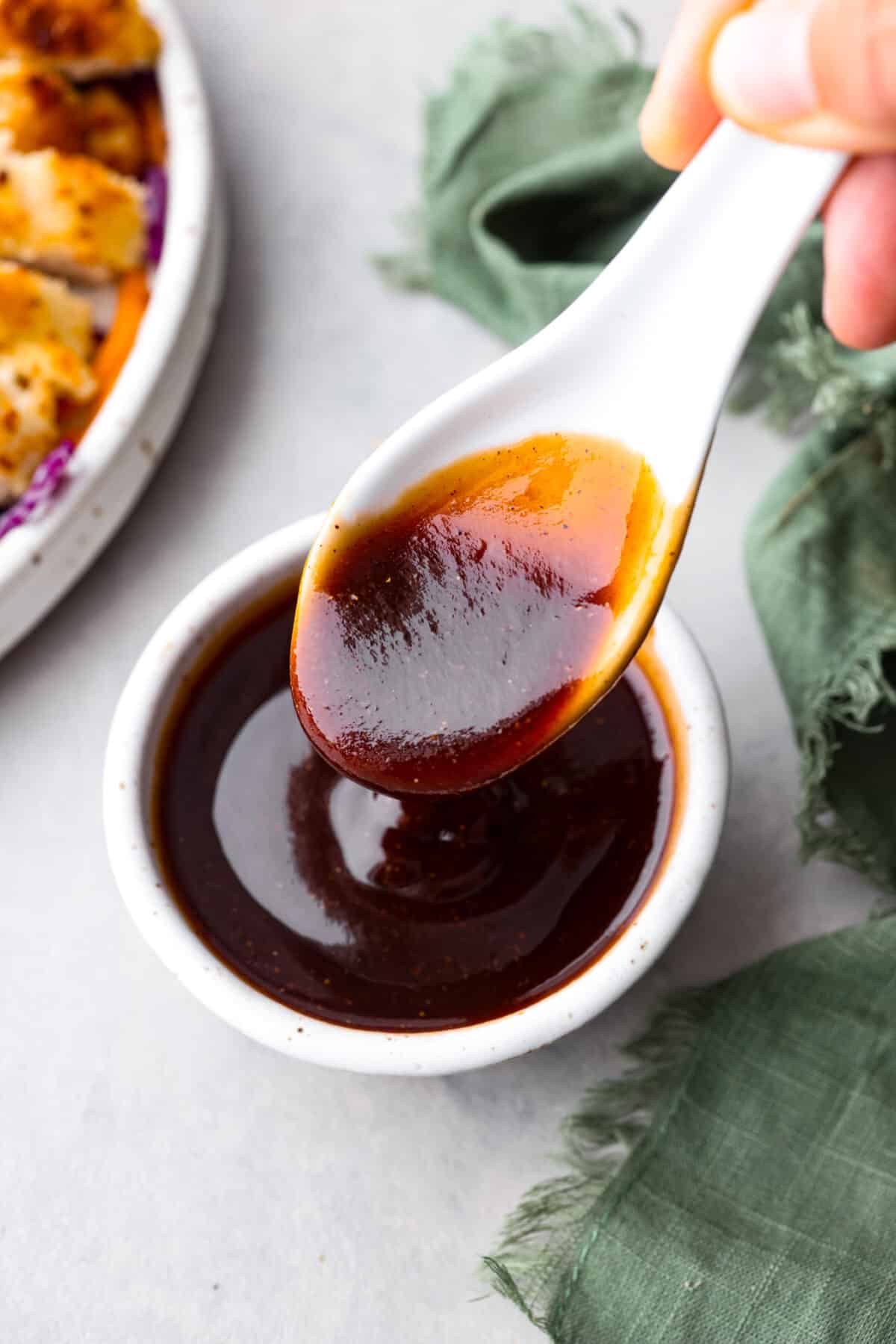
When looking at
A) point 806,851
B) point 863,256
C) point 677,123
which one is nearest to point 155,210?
point 677,123

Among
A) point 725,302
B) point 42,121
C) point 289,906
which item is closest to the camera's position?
point 725,302

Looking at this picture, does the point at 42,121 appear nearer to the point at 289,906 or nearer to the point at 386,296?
the point at 386,296

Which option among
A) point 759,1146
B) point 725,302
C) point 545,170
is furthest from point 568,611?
point 545,170

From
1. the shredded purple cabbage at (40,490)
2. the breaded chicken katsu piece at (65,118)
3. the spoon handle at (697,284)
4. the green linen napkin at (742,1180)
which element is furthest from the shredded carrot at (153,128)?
the green linen napkin at (742,1180)

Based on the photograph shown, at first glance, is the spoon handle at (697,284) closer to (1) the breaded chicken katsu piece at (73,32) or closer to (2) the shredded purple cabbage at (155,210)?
(2) the shredded purple cabbage at (155,210)

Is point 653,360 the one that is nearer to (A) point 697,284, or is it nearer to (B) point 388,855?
(A) point 697,284
